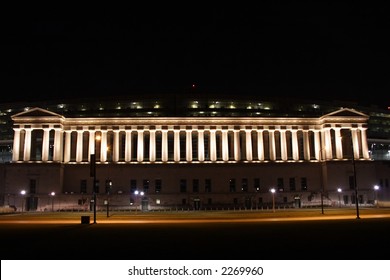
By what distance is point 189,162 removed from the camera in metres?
102

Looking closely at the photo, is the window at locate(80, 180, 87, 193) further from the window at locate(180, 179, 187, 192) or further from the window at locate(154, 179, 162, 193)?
the window at locate(180, 179, 187, 192)

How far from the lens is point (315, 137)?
4193 inches

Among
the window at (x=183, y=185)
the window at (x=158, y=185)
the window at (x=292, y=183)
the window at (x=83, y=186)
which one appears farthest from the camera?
the window at (x=292, y=183)

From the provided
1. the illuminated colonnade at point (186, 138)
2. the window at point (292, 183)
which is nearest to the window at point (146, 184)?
the illuminated colonnade at point (186, 138)

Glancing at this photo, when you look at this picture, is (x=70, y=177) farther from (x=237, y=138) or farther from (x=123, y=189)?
(x=237, y=138)

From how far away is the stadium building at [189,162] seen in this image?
97062 mm

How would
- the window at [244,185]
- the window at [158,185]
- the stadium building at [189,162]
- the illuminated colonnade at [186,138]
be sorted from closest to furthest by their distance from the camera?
the stadium building at [189,162] < the illuminated colonnade at [186,138] < the window at [158,185] < the window at [244,185]

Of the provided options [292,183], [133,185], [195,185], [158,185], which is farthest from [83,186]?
[292,183]

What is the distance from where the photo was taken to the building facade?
97.1 meters

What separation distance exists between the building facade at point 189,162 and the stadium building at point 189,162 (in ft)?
0.78

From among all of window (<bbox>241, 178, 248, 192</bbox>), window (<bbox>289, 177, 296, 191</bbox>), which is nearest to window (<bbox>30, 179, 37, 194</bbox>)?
window (<bbox>241, 178, 248, 192</bbox>)

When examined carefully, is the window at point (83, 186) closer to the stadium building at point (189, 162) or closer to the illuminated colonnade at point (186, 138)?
the stadium building at point (189, 162)

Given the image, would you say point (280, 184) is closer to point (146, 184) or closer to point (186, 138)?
point (186, 138)
